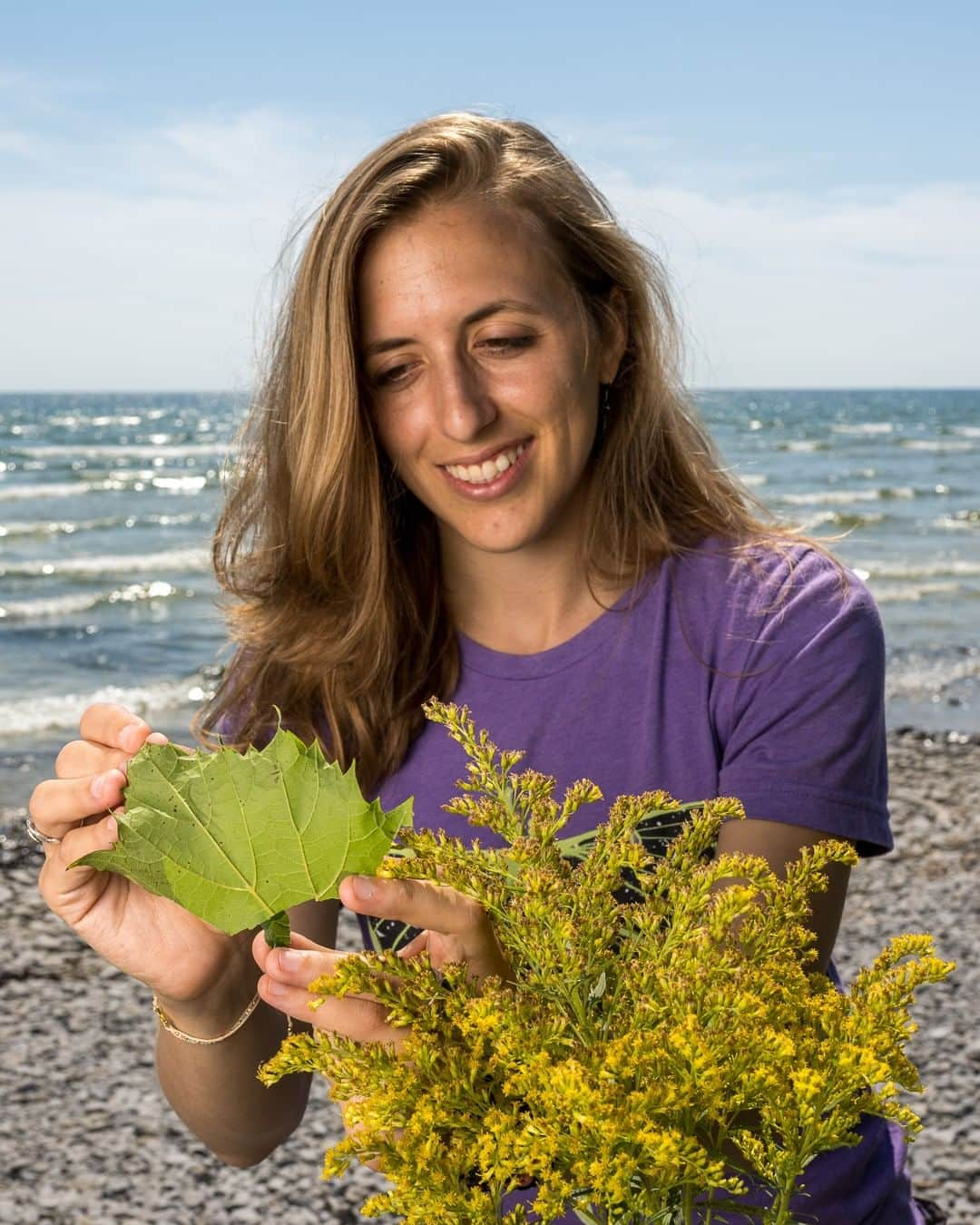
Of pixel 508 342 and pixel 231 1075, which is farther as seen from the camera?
pixel 508 342

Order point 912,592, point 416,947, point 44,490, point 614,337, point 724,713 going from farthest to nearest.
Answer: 1. point 44,490
2. point 912,592
3. point 614,337
4. point 724,713
5. point 416,947

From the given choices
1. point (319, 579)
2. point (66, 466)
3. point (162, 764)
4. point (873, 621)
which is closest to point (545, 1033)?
point (162, 764)

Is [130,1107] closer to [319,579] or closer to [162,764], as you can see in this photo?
[319,579]

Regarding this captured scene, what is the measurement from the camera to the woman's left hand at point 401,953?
37.3 inches

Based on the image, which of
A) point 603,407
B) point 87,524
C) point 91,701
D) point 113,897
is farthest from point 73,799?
point 87,524

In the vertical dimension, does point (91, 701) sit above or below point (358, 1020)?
below

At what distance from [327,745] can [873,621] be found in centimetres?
93

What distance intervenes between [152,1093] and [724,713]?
14.6 ft

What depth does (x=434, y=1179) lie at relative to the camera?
0.81m

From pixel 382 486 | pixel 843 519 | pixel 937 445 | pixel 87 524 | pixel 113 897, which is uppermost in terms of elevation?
pixel 382 486

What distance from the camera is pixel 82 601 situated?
16.2 meters

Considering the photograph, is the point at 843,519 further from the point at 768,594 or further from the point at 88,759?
the point at 88,759

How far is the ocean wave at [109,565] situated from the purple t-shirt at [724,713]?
51.5 feet

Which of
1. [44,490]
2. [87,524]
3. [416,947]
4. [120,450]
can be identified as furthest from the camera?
[120,450]
